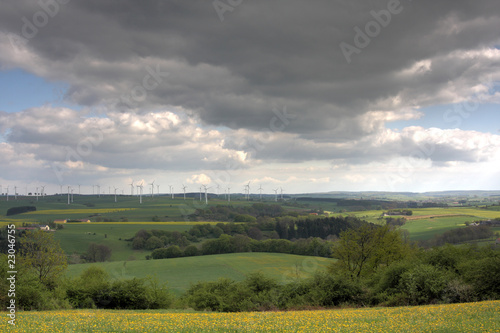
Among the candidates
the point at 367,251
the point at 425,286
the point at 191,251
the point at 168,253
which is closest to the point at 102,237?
the point at 168,253

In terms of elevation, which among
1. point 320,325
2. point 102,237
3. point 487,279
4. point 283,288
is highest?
point 320,325

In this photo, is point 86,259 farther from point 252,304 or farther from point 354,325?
point 354,325

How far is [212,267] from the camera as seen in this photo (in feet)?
320

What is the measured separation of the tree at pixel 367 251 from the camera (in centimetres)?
5441

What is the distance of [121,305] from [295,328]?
28719 millimetres

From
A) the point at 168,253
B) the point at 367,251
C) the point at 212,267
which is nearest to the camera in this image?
the point at 367,251

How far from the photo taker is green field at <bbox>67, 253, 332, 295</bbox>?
8494 centimetres

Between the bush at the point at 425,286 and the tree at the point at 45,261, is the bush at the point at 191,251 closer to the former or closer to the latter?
the tree at the point at 45,261

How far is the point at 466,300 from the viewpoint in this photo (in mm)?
29297

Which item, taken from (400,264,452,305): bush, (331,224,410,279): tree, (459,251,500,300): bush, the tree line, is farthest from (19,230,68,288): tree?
(459,251,500,300): bush

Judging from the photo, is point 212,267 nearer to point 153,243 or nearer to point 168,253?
point 168,253

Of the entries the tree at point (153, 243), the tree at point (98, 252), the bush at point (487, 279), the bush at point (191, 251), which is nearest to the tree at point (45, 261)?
the bush at point (487, 279)

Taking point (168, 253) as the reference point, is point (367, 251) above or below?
above

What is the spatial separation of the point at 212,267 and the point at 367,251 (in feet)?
177
